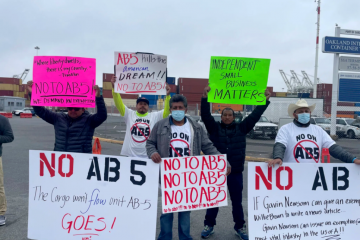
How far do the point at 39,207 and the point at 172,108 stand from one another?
1.86 meters

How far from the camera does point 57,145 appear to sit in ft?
13.4

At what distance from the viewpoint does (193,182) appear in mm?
3537

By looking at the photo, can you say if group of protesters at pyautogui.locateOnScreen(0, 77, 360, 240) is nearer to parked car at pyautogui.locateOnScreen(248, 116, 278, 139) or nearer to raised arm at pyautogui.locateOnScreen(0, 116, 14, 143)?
raised arm at pyautogui.locateOnScreen(0, 116, 14, 143)

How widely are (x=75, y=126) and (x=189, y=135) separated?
4.90 feet

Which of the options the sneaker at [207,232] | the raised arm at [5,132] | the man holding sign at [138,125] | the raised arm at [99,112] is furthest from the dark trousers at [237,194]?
the raised arm at [5,132]

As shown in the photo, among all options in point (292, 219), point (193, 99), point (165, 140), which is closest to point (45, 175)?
point (165, 140)

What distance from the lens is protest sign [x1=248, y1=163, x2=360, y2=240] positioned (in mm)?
3400

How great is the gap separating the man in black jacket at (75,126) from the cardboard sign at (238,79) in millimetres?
1470

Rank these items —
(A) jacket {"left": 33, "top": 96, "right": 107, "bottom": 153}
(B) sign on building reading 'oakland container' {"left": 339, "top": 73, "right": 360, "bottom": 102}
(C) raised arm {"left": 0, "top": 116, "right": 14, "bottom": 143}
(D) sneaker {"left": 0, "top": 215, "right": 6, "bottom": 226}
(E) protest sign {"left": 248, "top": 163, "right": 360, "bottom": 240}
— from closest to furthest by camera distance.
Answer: (E) protest sign {"left": 248, "top": 163, "right": 360, "bottom": 240}, (A) jacket {"left": 33, "top": 96, "right": 107, "bottom": 153}, (C) raised arm {"left": 0, "top": 116, "right": 14, "bottom": 143}, (D) sneaker {"left": 0, "top": 215, "right": 6, "bottom": 226}, (B) sign on building reading 'oakland container' {"left": 339, "top": 73, "right": 360, "bottom": 102}

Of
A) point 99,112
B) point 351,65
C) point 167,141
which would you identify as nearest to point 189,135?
point 167,141

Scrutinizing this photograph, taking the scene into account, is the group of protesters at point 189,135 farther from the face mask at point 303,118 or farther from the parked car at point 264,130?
the parked car at point 264,130

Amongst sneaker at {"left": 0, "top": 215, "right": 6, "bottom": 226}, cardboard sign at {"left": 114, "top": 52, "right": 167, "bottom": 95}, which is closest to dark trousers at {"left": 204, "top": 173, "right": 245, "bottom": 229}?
cardboard sign at {"left": 114, "top": 52, "right": 167, "bottom": 95}

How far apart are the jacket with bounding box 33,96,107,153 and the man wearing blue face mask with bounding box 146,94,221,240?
2.93 ft

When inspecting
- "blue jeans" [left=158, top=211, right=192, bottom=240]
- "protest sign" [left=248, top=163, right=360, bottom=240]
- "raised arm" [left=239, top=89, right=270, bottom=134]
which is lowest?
"blue jeans" [left=158, top=211, right=192, bottom=240]
